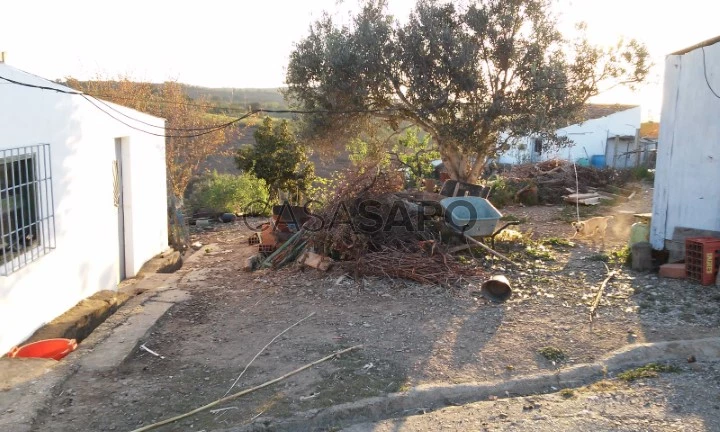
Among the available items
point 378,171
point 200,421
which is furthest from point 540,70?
point 200,421

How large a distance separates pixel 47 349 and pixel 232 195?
1193 cm

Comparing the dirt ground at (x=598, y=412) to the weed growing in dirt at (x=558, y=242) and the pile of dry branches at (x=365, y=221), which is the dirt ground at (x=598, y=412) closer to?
the pile of dry branches at (x=365, y=221)

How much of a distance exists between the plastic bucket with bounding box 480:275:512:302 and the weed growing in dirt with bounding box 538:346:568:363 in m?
1.64

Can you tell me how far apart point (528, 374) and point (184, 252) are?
8.88 m

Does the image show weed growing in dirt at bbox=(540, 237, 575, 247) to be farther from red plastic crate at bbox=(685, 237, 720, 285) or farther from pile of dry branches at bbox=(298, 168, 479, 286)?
red plastic crate at bbox=(685, 237, 720, 285)

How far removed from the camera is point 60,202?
23.1 feet

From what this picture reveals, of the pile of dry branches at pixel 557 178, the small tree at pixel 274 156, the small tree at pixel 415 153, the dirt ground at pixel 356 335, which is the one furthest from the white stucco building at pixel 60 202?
the pile of dry branches at pixel 557 178

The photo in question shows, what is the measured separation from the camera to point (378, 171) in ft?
32.4

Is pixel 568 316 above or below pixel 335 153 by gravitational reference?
below

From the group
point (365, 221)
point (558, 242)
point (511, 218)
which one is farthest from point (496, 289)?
point (511, 218)

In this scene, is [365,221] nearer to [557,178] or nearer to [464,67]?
[464,67]

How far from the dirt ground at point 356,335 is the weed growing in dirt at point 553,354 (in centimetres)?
3

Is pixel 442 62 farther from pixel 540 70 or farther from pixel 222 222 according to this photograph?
pixel 222 222

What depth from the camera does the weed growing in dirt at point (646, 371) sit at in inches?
205
